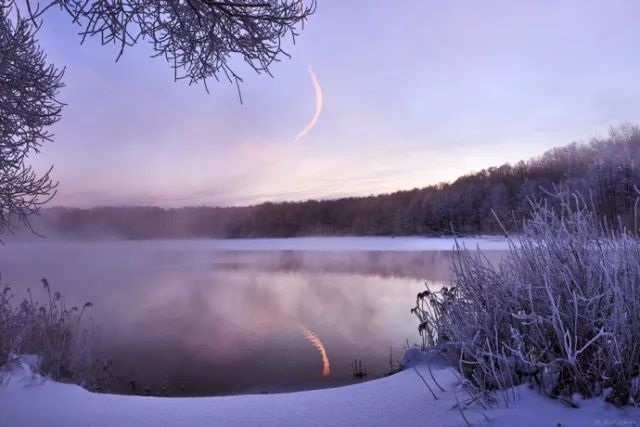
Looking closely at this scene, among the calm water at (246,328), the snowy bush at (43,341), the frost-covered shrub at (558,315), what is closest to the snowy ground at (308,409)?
the frost-covered shrub at (558,315)

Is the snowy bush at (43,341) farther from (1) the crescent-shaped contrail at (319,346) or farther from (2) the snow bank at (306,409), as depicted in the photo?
(1) the crescent-shaped contrail at (319,346)

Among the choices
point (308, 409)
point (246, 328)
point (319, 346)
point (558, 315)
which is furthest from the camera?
point (246, 328)

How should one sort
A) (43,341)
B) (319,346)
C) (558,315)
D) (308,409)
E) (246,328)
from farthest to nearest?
1. (246,328)
2. (319,346)
3. (43,341)
4. (308,409)
5. (558,315)

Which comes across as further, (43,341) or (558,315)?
(43,341)

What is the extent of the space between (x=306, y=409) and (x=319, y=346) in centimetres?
813

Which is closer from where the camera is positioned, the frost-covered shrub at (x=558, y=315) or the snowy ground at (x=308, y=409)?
the snowy ground at (x=308, y=409)

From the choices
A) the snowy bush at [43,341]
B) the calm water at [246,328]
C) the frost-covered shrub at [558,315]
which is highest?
the frost-covered shrub at [558,315]

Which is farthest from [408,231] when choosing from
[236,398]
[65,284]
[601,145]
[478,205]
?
[236,398]

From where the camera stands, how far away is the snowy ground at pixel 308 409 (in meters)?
2.43

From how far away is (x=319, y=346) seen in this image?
1111cm

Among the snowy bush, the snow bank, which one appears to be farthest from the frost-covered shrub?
the snowy bush

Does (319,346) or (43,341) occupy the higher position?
(43,341)

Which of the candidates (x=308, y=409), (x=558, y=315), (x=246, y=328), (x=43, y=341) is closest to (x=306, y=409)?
(x=308, y=409)

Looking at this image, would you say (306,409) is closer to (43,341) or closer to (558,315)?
(558,315)
